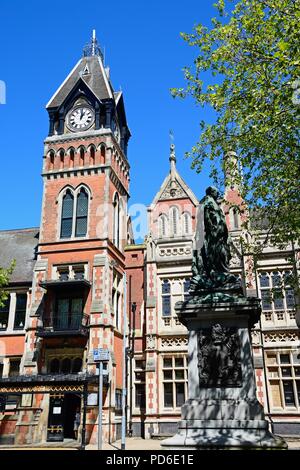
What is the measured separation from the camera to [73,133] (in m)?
31.3

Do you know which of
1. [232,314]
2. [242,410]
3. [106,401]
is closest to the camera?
[242,410]

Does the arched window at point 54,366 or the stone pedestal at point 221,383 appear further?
the arched window at point 54,366

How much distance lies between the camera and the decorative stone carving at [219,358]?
9406 mm

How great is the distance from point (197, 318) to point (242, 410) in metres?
Result: 2.15

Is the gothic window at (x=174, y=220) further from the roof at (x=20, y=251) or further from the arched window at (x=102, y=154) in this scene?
the roof at (x=20, y=251)

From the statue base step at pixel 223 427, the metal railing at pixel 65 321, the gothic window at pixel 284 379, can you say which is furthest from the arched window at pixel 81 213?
the statue base step at pixel 223 427

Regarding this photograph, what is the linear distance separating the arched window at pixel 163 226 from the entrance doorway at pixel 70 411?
38.1 feet

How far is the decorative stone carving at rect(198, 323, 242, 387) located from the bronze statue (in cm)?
107

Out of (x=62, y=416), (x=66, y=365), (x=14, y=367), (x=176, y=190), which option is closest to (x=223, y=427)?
(x=62, y=416)

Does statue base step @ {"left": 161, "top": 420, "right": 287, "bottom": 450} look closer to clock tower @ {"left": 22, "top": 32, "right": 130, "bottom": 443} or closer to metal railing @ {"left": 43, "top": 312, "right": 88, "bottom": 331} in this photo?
clock tower @ {"left": 22, "top": 32, "right": 130, "bottom": 443}

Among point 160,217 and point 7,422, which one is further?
point 160,217

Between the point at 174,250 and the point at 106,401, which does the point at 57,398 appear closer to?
the point at 106,401
